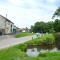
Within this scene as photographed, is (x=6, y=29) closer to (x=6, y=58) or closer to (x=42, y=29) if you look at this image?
(x=42, y=29)

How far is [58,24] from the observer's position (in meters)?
107

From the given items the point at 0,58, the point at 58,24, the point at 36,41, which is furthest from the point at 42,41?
the point at 58,24

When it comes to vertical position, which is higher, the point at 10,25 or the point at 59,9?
the point at 59,9

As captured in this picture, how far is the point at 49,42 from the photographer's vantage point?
2432 inches

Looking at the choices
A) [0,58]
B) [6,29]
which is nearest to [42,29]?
[6,29]

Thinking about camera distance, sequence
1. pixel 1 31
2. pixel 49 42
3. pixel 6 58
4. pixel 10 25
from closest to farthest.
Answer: pixel 6 58
pixel 49 42
pixel 1 31
pixel 10 25

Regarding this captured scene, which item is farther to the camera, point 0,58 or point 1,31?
point 1,31

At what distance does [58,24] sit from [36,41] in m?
52.3

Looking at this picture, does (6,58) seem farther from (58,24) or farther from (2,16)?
(58,24)

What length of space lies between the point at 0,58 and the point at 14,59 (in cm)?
219

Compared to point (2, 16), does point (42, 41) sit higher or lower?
lower

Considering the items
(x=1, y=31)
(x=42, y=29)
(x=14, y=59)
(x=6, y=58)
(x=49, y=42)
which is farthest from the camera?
(x=42, y=29)

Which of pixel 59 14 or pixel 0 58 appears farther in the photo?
pixel 59 14

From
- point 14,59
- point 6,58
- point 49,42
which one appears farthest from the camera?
point 49,42
